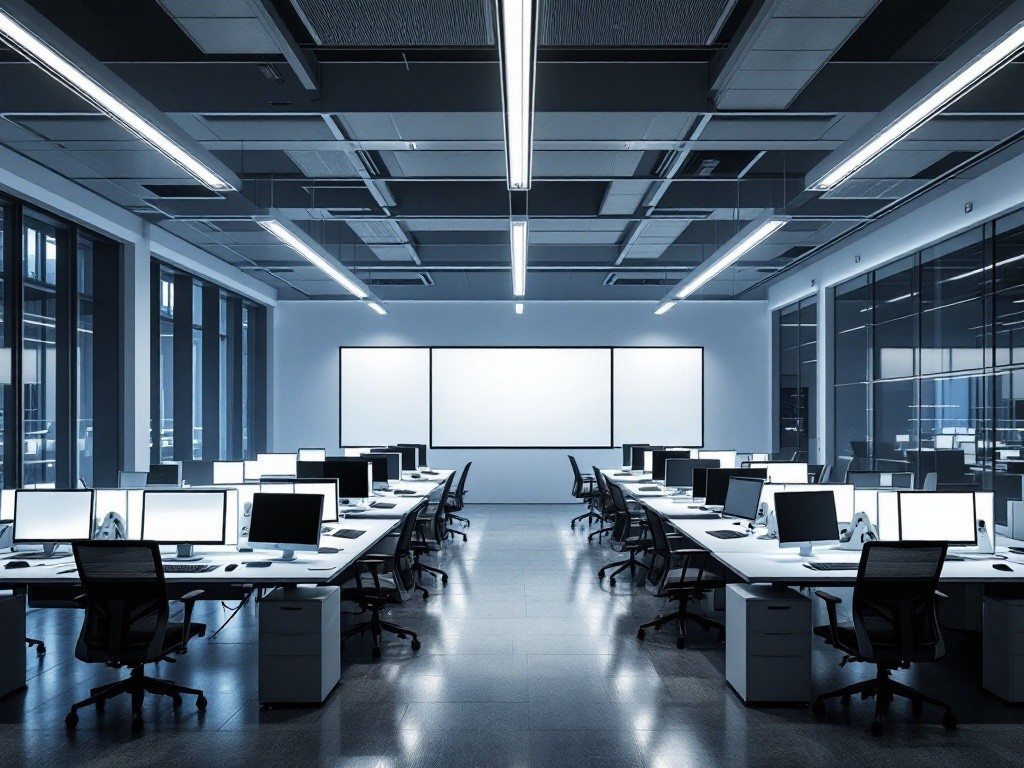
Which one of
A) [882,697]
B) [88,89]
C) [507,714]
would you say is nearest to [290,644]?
[507,714]

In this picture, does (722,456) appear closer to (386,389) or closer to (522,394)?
(522,394)

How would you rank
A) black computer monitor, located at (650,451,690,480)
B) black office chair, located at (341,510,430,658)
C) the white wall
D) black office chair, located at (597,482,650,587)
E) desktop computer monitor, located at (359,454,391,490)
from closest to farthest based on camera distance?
black office chair, located at (341,510,430,658), black office chair, located at (597,482,650,587), desktop computer monitor, located at (359,454,391,490), black computer monitor, located at (650,451,690,480), the white wall

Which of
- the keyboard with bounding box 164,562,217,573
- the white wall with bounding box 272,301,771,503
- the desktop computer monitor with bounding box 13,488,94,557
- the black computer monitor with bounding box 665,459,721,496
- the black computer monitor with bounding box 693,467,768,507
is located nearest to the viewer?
the keyboard with bounding box 164,562,217,573

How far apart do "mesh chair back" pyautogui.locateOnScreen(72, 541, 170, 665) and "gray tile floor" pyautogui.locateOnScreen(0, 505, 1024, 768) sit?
40 centimetres

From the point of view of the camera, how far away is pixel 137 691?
14.1 ft

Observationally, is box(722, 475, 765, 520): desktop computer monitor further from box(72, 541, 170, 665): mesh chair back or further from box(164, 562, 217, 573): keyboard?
box(72, 541, 170, 665): mesh chair back

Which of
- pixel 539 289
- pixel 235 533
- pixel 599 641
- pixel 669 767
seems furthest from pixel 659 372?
pixel 669 767

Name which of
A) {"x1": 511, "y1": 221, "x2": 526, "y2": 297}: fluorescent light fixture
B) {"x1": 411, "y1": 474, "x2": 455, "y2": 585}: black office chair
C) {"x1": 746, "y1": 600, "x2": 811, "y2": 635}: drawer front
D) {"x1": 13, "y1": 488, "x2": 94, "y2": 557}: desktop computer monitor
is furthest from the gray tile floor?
{"x1": 511, "y1": 221, "x2": 526, "y2": 297}: fluorescent light fixture

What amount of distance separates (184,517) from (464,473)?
576 cm

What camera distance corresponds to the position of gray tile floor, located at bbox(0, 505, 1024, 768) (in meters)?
3.79

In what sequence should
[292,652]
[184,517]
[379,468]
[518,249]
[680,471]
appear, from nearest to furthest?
[292,652] < [184,517] < [518,249] < [379,468] < [680,471]

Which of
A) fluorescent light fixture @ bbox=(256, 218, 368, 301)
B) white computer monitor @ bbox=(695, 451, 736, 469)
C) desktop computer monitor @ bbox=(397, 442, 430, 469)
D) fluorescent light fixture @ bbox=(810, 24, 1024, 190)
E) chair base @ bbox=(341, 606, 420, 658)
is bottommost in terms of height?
chair base @ bbox=(341, 606, 420, 658)

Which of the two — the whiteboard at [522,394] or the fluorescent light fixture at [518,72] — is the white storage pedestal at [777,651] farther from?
the whiteboard at [522,394]

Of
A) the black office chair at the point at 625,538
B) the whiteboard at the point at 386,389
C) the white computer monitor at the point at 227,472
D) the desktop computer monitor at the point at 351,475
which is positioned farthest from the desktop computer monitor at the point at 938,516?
the whiteboard at the point at 386,389
